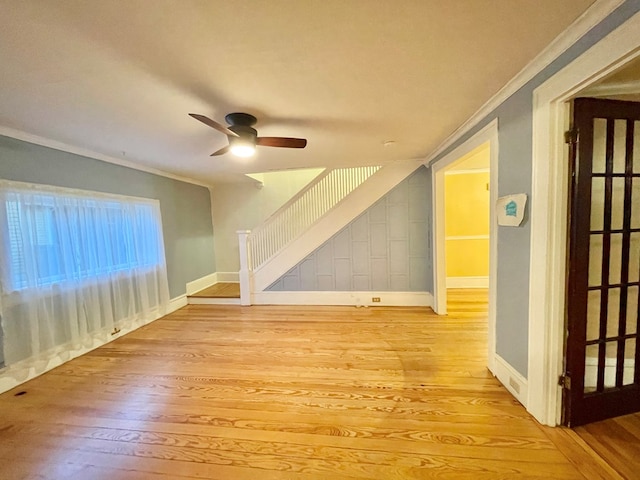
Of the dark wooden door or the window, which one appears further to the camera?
the window

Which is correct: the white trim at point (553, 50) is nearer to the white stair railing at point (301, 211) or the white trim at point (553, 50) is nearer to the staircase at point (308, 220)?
the staircase at point (308, 220)

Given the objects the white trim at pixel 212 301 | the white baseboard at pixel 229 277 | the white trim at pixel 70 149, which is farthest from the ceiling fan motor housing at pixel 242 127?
the white baseboard at pixel 229 277

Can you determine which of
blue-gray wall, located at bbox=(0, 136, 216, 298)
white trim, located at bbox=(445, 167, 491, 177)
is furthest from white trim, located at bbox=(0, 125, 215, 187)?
white trim, located at bbox=(445, 167, 491, 177)

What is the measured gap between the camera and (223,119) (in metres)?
2.28

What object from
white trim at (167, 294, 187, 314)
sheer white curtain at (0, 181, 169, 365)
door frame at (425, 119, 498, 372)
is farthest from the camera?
white trim at (167, 294, 187, 314)

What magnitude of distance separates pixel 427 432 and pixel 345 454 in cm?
56

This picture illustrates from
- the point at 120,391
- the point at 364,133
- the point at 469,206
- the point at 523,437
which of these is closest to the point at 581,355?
the point at 523,437

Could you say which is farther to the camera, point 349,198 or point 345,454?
point 349,198

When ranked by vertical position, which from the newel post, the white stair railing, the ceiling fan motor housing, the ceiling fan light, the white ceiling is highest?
the white ceiling

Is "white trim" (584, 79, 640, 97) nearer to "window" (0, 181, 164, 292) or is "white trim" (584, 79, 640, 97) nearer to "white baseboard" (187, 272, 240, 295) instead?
"window" (0, 181, 164, 292)

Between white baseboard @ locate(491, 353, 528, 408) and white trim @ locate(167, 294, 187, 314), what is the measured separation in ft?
14.7

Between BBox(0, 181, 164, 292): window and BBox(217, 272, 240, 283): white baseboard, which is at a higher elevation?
BBox(0, 181, 164, 292): window

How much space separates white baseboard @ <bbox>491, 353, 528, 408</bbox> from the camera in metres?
1.88

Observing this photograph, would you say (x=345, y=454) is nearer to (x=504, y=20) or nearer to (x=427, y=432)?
(x=427, y=432)
